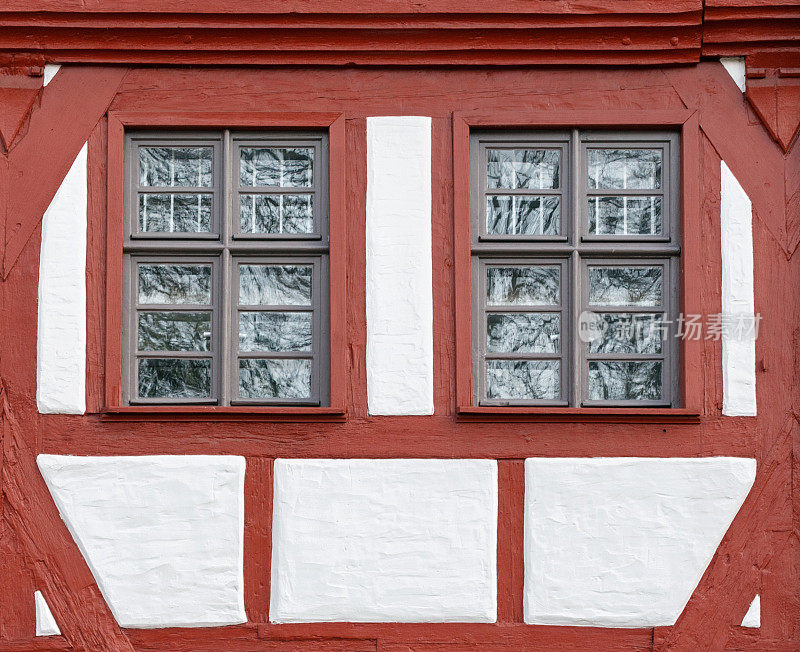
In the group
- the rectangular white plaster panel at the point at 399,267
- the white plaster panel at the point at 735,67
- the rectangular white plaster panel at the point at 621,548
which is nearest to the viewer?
the rectangular white plaster panel at the point at 621,548

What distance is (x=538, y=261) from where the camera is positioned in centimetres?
493

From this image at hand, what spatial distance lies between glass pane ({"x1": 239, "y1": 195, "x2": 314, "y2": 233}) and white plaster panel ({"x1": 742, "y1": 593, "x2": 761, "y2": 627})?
3.01 meters

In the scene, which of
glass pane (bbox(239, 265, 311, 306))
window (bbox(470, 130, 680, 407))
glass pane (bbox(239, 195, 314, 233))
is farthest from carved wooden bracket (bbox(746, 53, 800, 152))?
glass pane (bbox(239, 265, 311, 306))

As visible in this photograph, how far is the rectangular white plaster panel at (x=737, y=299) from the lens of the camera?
476cm

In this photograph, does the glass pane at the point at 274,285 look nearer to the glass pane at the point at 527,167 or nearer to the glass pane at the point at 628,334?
the glass pane at the point at 527,167

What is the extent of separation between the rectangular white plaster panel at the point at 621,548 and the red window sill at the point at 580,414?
265 millimetres

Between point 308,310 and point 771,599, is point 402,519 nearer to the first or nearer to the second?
point 308,310

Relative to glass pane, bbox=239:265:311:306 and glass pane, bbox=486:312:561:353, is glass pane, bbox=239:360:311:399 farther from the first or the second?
glass pane, bbox=486:312:561:353

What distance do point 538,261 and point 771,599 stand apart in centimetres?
210

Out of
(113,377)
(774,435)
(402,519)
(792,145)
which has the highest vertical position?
(792,145)

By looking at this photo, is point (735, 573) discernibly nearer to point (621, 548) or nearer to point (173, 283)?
point (621, 548)

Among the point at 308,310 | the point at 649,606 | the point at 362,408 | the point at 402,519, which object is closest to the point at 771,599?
the point at 649,606

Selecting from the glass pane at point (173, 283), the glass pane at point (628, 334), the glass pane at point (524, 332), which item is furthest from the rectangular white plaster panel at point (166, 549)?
the glass pane at point (628, 334)

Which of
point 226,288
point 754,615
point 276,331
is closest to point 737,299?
point 754,615
